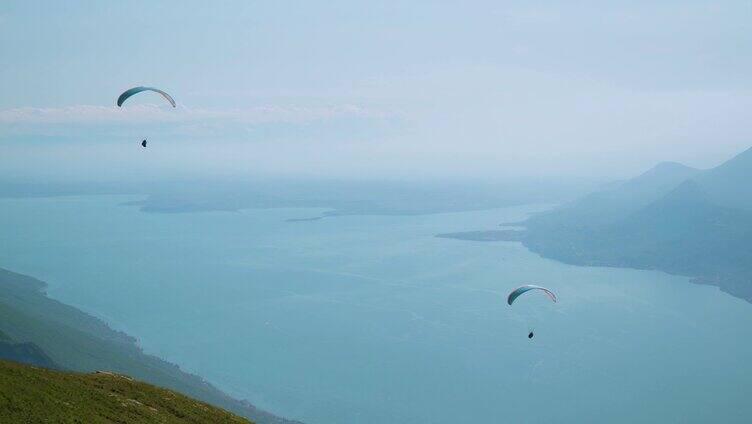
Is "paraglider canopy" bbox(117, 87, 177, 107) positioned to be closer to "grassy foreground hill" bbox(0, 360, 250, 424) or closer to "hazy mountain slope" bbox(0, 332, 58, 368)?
"grassy foreground hill" bbox(0, 360, 250, 424)

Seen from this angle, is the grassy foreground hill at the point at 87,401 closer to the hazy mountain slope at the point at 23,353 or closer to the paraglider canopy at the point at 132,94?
the paraglider canopy at the point at 132,94

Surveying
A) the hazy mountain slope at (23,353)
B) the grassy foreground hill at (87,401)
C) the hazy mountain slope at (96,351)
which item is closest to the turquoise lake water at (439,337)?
the hazy mountain slope at (96,351)

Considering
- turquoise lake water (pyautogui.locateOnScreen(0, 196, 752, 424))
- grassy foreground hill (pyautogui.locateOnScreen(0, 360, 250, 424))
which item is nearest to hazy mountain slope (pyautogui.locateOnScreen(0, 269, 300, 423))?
turquoise lake water (pyautogui.locateOnScreen(0, 196, 752, 424))

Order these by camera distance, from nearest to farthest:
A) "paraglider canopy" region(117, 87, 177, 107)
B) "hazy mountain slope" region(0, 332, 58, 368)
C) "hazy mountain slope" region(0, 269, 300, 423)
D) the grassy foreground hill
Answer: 1. the grassy foreground hill
2. "paraglider canopy" region(117, 87, 177, 107)
3. "hazy mountain slope" region(0, 332, 58, 368)
4. "hazy mountain slope" region(0, 269, 300, 423)

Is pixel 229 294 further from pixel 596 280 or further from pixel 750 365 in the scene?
pixel 750 365

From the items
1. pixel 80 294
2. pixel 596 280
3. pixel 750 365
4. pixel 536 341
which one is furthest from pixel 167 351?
pixel 596 280

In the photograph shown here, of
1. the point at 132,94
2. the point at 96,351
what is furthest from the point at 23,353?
the point at 132,94
